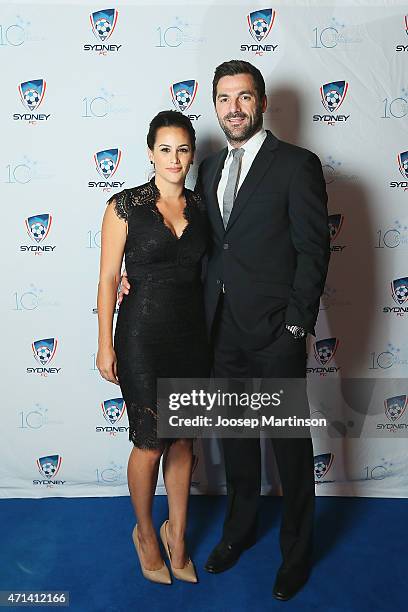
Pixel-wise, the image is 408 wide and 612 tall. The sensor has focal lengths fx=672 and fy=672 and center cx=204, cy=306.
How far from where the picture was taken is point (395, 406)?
302 cm

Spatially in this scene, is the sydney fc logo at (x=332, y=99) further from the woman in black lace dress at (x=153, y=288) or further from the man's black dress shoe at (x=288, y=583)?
the man's black dress shoe at (x=288, y=583)

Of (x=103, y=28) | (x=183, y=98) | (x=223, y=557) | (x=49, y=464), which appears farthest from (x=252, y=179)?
(x=49, y=464)

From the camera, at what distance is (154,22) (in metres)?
2.65

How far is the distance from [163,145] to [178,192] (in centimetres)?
17

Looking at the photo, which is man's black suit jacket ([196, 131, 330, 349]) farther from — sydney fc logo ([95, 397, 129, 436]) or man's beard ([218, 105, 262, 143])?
sydney fc logo ([95, 397, 129, 436])

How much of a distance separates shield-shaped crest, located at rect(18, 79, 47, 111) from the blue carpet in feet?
5.58

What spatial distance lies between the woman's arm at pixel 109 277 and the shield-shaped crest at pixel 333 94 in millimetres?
1051

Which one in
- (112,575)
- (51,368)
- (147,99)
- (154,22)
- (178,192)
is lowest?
(112,575)

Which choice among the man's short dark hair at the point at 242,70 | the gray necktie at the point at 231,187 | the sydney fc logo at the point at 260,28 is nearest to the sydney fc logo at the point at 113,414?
the gray necktie at the point at 231,187

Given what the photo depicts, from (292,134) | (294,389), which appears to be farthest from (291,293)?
(292,134)

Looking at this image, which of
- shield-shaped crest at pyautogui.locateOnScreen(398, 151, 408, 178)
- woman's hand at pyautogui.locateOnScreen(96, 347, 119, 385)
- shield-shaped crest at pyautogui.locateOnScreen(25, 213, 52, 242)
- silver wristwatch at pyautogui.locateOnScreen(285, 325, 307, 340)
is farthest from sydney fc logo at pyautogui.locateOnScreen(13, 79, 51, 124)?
shield-shaped crest at pyautogui.locateOnScreen(398, 151, 408, 178)

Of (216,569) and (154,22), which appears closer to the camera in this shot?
(216,569)

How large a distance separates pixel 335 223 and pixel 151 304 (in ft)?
3.32

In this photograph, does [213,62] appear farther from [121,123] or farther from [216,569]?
[216,569]
